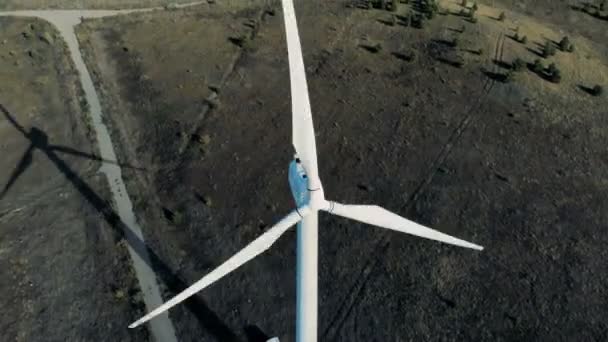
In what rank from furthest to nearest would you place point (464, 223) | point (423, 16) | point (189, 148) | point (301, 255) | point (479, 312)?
point (423, 16)
point (189, 148)
point (464, 223)
point (479, 312)
point (301, 255)

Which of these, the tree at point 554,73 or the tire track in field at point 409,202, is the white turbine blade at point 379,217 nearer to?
the tire track in field at point 409,202

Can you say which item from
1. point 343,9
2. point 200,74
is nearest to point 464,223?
point 200,74

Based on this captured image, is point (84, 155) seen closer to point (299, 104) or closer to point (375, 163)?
point (375, 163)

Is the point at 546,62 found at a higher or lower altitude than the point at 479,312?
higher

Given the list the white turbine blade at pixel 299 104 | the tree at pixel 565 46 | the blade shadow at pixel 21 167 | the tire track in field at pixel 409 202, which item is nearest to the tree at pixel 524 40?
the tire track in field at pixel 409 202

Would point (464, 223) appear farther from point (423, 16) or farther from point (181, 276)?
point (423, 16)

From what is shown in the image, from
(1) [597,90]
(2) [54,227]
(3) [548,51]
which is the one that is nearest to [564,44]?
(3) [548,51]
